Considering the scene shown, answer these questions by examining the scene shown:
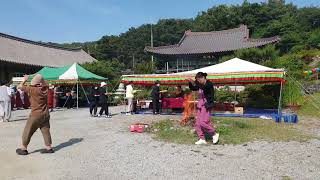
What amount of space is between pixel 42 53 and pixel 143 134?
3093 centimetres

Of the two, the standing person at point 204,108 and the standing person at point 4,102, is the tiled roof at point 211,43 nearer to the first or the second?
the standing person at point 4,102

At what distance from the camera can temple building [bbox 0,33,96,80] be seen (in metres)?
31.3

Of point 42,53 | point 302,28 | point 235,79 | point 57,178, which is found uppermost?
point 302,28

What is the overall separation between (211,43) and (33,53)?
1758cm

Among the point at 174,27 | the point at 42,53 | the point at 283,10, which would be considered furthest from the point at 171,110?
the point at 174,27

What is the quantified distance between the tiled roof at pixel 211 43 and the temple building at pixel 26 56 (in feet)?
34.3

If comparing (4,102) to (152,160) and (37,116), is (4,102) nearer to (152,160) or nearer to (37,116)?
(37,116)

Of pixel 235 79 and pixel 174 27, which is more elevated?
pixel 174 27

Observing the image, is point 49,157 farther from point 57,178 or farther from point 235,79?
point 235,79

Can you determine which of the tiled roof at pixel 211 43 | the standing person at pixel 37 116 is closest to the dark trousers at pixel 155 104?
the standing person at pixel 37 116

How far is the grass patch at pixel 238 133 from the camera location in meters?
9.39

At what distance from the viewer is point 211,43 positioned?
38500 millimetres

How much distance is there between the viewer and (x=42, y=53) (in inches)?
1528

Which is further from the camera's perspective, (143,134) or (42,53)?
(42,53)
